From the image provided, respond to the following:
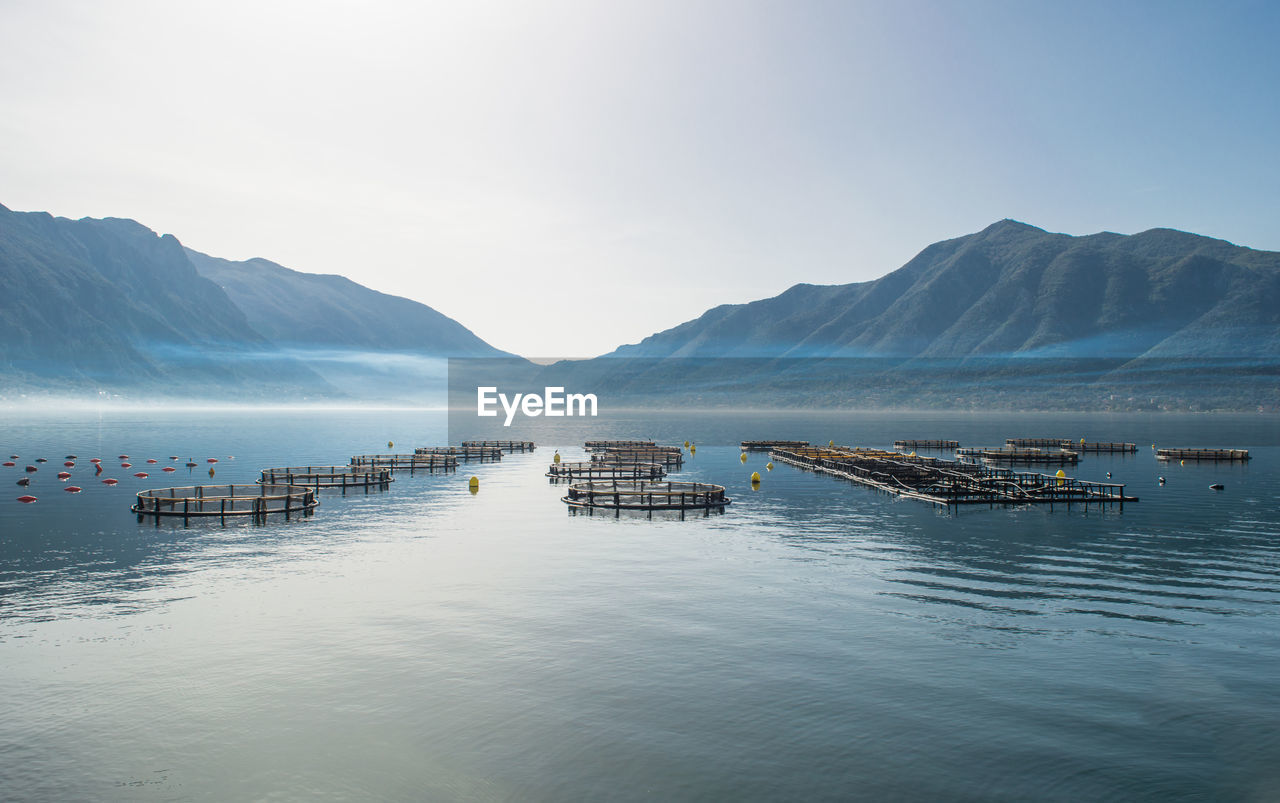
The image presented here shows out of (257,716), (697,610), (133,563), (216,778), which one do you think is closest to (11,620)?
(133,563)

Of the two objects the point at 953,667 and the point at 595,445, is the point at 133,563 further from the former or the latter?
the point at 595,445

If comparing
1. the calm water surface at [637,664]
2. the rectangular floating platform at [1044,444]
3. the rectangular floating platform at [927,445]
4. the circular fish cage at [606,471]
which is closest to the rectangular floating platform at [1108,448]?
the rectangular floating platform at [1044,444]

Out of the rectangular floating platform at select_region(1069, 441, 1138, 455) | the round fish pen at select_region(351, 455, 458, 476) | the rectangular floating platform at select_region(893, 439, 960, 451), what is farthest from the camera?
the rectangular floating platform at select_region(893, 439, 960, 451)

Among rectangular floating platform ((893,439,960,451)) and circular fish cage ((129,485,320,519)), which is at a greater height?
rectangular floating platform ((893,439,960,451))

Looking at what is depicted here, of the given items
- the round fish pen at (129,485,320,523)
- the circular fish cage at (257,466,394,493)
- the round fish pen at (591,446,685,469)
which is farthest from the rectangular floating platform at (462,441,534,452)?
the round fish pen at (129,485,320,523)

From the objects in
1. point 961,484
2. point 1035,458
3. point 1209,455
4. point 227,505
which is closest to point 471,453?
point 227,505

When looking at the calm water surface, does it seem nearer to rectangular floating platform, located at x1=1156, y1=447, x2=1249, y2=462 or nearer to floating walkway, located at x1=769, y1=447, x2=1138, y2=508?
floating walkway, located at x1=769, y1=447, x2=1138, y2=508
